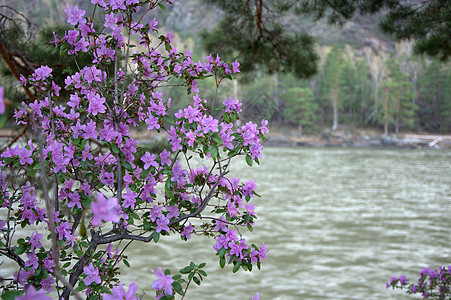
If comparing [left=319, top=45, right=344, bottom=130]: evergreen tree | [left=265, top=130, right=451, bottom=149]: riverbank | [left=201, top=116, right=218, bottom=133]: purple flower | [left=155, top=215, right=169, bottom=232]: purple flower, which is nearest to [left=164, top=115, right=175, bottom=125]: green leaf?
[left=201, top=116, right=218, bottom=133]: purple flower

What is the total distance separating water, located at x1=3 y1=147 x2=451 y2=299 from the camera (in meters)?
3.50

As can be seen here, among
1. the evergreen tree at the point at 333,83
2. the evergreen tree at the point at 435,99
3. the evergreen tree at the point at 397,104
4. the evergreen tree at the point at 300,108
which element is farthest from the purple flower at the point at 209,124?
the evergreen tree at the point at 435,99

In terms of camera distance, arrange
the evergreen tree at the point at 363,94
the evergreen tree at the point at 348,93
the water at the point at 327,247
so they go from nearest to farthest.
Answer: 1. the water at the point at 327,247
2. the evergreen tree at the point at 348,93
3. the evergreen tree at the point at 363,94

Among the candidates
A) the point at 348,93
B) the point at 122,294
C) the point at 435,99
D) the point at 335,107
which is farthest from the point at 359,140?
the point at 122,294

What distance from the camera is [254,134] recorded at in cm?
114

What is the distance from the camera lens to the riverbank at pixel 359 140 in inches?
1068

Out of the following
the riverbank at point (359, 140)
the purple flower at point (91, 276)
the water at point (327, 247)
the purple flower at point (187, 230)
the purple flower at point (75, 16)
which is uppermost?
the purple flower at point (75, 16)

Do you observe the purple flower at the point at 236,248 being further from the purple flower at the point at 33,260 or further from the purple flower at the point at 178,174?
the purple flower at the point at 33,260

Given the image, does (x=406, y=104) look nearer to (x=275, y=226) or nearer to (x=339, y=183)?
(x=339, y=183)

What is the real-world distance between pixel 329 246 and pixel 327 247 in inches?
2.0

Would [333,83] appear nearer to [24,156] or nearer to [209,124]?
[209,124]

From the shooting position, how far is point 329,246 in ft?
15.6

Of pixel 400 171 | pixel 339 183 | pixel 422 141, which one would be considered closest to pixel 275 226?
pixel 339 183

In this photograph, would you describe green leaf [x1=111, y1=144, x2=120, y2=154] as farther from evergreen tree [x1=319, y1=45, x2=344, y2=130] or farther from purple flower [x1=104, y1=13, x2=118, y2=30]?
evergreen tree [x1=319, y1=45, x2=344, y2=130]
